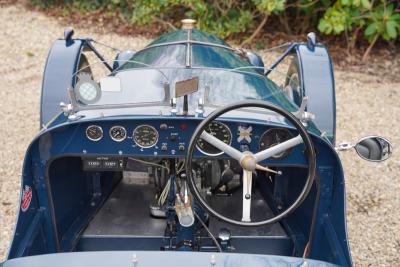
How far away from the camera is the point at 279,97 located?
11.3 feet

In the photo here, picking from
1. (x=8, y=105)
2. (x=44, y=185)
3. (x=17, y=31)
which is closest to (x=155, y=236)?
(x=44, y=185)


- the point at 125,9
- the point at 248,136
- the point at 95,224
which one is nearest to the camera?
the point at 248,136

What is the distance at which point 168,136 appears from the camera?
113 inches

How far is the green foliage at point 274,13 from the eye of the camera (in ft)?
27.9

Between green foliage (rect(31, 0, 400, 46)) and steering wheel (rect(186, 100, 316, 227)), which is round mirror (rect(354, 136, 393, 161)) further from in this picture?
green foliage (rect(31, 0, 400, 46))

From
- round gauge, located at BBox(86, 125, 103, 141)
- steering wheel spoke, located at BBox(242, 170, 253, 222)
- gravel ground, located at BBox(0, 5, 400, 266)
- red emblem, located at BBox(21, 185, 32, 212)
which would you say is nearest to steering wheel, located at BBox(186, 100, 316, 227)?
steering wheel spoke, located at BBox(242, 170, 253, 222)

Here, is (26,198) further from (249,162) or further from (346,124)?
(346,124)

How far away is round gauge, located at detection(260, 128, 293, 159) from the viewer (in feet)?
9.50

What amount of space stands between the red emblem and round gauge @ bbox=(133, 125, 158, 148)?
636 mm

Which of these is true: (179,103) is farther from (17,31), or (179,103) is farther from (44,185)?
(17,31)

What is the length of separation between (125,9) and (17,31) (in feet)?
6.70

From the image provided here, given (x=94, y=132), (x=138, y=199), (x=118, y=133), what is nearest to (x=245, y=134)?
(x=118, y=133)

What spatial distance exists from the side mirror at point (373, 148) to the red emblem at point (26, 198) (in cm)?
166

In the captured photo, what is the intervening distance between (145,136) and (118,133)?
0.14 meters
